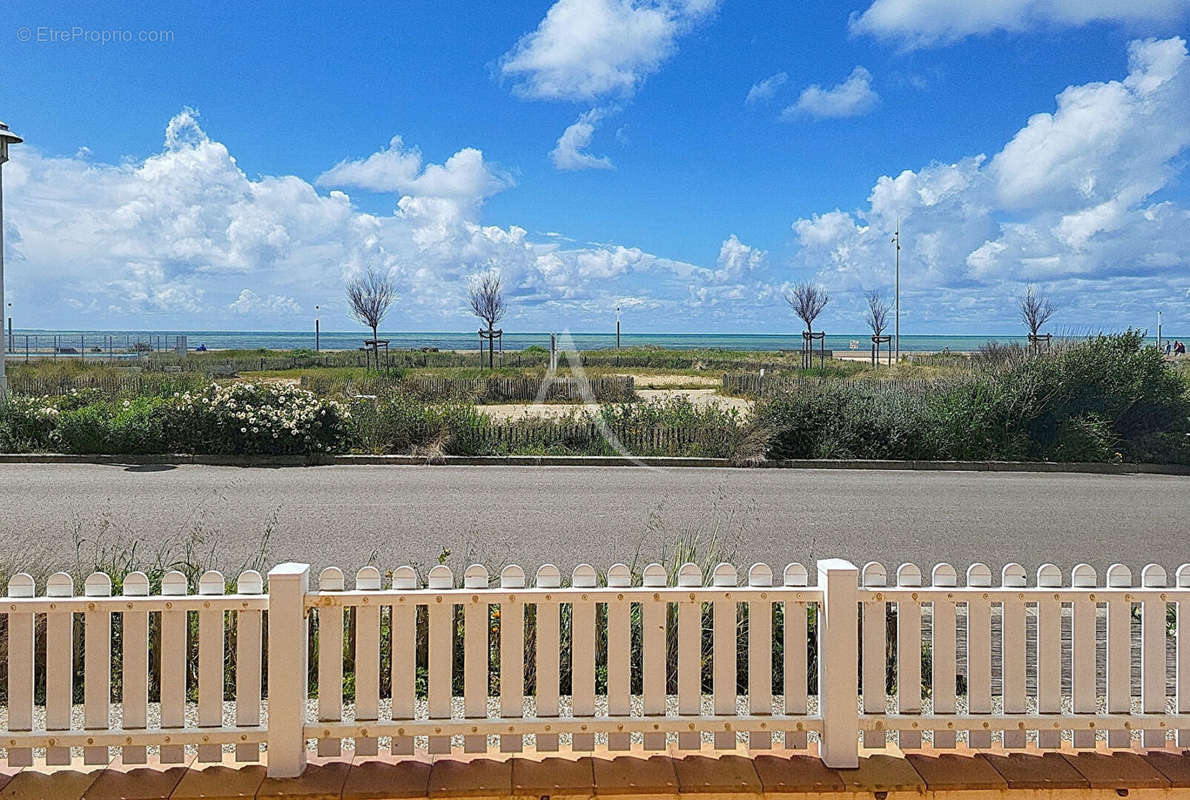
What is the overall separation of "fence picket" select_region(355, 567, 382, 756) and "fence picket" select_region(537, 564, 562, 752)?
0.65 meters

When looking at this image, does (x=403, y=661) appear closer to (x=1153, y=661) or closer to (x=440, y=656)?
(x=440, y=656)

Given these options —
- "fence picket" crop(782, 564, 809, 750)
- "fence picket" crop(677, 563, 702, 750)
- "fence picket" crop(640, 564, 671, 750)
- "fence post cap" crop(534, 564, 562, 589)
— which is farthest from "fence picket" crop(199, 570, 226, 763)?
"fence picket" crop(782, 564, 809, 750)

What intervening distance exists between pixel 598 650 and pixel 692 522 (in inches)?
216

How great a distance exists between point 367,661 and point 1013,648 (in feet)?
8.77

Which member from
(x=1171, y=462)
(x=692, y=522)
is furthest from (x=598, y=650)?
(x=1171, y=462)

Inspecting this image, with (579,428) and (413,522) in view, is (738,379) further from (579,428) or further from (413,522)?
(413,522)

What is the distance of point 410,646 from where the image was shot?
3.82 meters

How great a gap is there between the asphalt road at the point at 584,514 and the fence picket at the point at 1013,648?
417 centimetres

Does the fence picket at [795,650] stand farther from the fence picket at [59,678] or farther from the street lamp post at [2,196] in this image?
Answer: the street lamp post at [2,196]

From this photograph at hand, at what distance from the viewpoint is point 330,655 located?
383 centimetres

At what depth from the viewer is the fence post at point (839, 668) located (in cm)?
384

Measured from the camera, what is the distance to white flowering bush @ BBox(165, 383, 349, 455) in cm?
1634

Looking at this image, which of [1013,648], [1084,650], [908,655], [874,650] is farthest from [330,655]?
[1084,650]

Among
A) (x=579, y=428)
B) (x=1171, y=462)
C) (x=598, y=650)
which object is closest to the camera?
(x=598, y=650)
